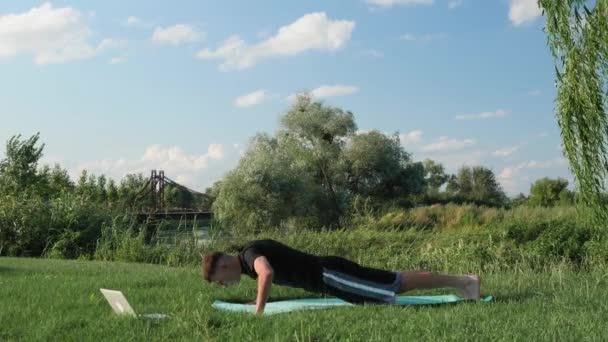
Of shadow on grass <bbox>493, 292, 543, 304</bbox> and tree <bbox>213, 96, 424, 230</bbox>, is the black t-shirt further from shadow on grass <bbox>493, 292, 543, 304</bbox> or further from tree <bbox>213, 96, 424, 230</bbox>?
tree <bbox>213, 96, 424, 230</bbox>

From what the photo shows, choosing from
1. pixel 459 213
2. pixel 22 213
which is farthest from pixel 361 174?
pixel 22 213

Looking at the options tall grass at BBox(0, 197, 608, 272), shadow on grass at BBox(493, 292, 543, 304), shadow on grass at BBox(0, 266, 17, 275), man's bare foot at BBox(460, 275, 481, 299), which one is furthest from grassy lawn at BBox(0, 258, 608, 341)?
tall grass at BBox(0, 197, 608, 272)

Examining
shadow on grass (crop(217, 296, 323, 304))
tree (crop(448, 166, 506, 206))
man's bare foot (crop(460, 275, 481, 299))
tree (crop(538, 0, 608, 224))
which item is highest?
tree (crop(448, 166, 506, 206))

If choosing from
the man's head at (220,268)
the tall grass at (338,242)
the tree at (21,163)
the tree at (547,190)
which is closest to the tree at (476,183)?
the tree at (547,190)

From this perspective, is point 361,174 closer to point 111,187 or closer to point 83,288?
point 111,187

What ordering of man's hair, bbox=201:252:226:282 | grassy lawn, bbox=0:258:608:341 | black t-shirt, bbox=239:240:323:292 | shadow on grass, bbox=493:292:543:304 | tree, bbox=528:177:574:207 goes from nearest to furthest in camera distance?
grassy lawn, bbox=0:258:608:341 → man's hair, bbox=201:252:226:282 → black t-shirt, bbox=239:240:323:292 → shadow on grass, bbox=493:292:543:304 → tree, bbox=528:177:574:207

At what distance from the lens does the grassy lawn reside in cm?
458

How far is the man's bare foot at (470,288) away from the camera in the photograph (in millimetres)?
6559

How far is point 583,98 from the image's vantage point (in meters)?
8.05

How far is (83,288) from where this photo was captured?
24.5 ft

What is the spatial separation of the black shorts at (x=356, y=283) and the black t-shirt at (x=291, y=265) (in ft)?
0.29

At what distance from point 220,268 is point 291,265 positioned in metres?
0.71

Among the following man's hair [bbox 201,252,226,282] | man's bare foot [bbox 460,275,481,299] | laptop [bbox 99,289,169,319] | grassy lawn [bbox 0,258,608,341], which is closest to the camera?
grassy lawn [bbox 0,258,608,341]

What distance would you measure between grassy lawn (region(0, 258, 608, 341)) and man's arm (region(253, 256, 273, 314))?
322mm
